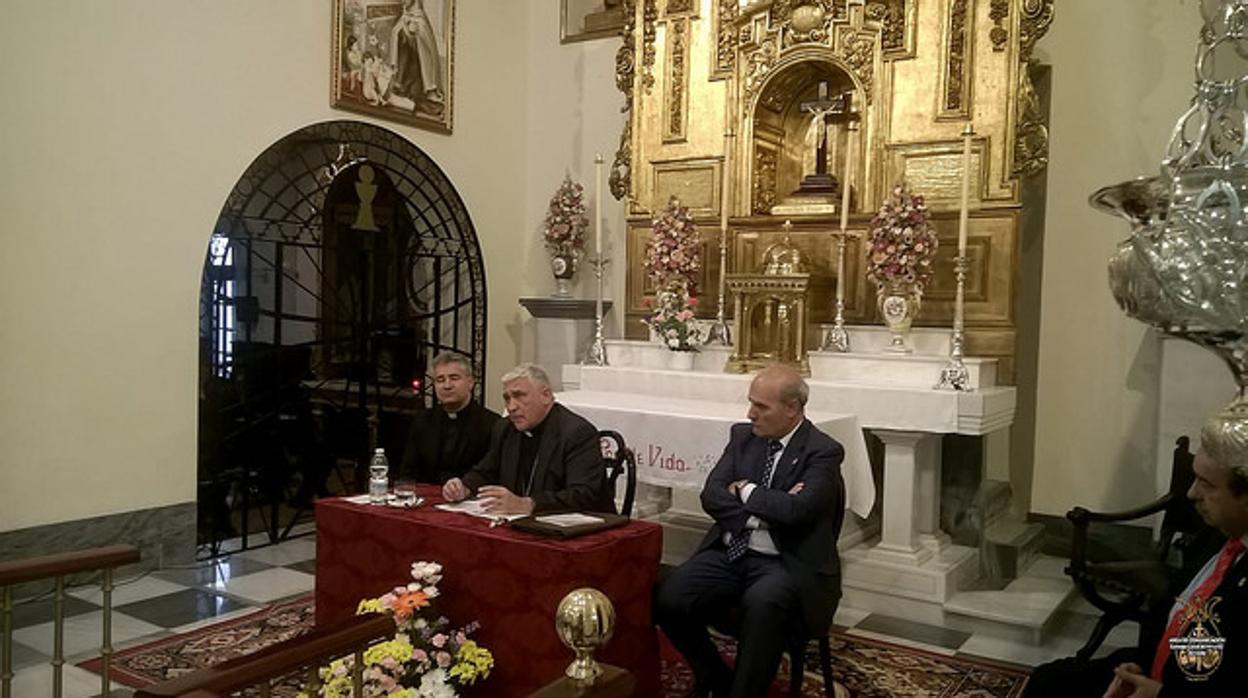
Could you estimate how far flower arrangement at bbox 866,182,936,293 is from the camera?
570 cm

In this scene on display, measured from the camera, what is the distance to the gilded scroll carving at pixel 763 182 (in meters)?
6.83

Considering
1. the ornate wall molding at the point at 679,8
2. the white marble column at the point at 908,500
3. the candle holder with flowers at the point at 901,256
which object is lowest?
the white marble column at the point at 908,500

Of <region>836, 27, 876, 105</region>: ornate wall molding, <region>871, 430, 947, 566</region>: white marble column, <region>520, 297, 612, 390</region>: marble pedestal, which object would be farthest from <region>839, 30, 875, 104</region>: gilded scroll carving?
<region>520, 297, 612, 390</region>: marble pedestal

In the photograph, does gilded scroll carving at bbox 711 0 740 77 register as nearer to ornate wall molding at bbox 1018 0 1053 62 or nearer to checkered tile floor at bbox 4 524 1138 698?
ornate wall molding at bbox 1018 0 1053 62

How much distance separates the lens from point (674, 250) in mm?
6539

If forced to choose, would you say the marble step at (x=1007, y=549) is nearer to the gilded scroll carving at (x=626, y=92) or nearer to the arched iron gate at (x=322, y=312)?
the gilded scroll carving at (x=626, y=92)

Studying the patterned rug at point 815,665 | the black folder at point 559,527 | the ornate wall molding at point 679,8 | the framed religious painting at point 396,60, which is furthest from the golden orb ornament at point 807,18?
the black folder at point 559,527

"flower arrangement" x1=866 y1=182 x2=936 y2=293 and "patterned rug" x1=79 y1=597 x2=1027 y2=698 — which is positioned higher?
"flower arrangement" x1=866 y1=182 x2=936 y2=293

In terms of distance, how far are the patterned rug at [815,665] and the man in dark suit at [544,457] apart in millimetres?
880

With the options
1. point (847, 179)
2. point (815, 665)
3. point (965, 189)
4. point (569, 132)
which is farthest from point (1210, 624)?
point (569, 132)

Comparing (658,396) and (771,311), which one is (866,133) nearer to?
(771,311)

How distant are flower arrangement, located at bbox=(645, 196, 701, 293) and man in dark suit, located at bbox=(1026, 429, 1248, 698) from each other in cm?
407

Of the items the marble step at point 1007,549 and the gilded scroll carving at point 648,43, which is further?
the gilded scroll carving at point 648,43

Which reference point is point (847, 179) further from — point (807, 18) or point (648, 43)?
point (648, 43)
